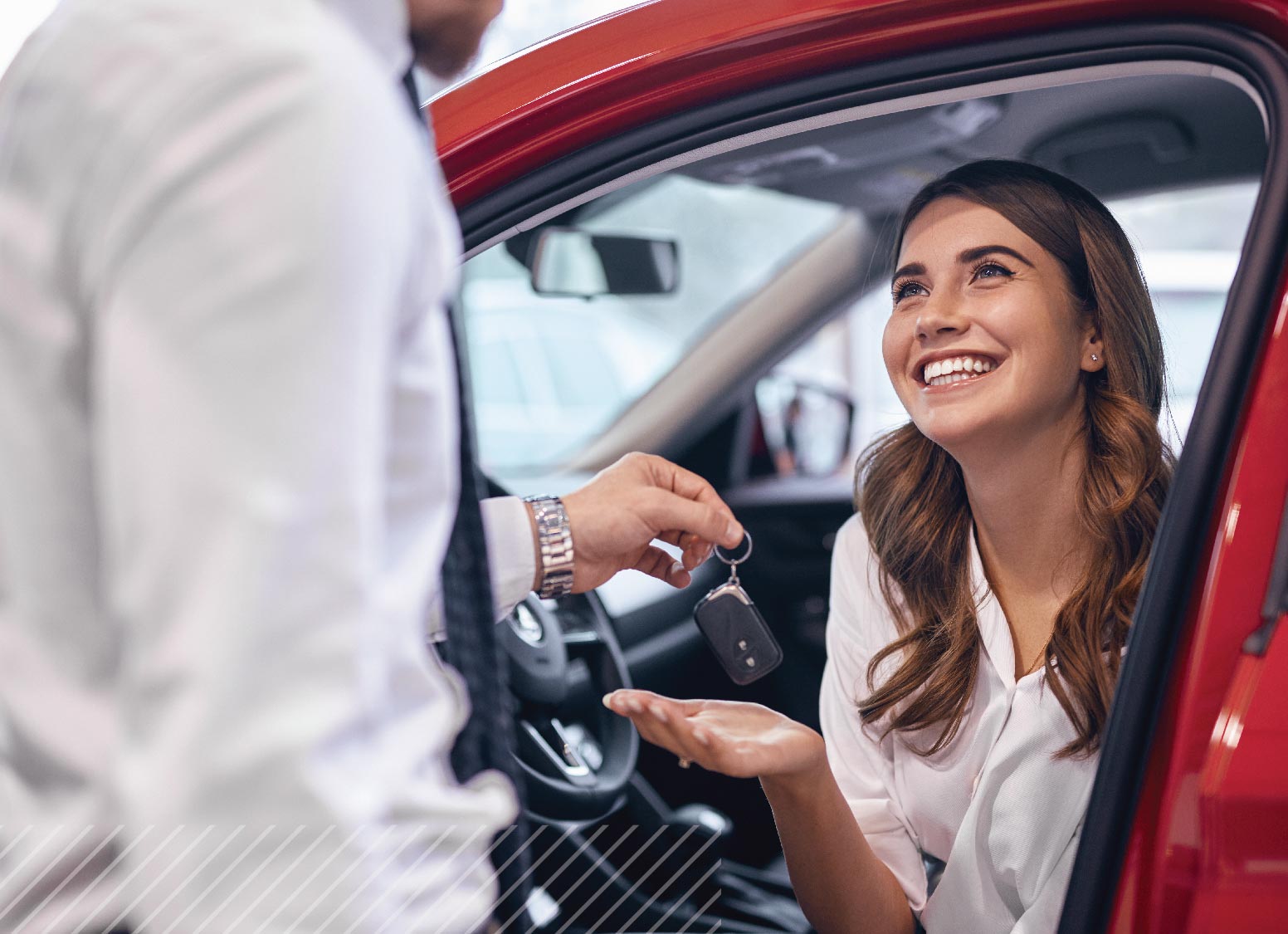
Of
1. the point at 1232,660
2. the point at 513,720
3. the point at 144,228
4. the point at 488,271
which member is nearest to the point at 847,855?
the point at 513,720

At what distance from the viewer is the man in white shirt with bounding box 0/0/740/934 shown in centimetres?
59

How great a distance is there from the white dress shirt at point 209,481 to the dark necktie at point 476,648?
0.21m

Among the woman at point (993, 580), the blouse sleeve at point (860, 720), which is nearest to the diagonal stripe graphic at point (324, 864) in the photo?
the woman at point (993, 580)

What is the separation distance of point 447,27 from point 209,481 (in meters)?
0.46

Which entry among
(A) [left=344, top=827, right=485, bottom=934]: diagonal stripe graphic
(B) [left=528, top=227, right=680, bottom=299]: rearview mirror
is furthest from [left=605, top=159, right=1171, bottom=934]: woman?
(A) [left=344, top=827, right=485, bottom=934]: diagonal stripe graphic

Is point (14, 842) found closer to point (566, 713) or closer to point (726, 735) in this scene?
point (726, 735)

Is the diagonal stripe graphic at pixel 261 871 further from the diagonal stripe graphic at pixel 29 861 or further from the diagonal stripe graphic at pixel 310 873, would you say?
the diagonal stripe graphic at pixel 29 861

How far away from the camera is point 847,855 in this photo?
150cm

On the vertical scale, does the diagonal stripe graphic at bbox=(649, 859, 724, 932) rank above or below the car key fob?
below

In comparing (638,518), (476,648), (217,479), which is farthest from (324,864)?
(638,518)

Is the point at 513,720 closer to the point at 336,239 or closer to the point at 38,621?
the point at 38,621

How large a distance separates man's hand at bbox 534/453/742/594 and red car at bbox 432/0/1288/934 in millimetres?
309

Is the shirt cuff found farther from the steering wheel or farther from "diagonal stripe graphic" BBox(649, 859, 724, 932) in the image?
"diagonal stripe graphic" BBox(649, 859, 724, 932)

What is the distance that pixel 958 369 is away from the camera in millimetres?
1640
